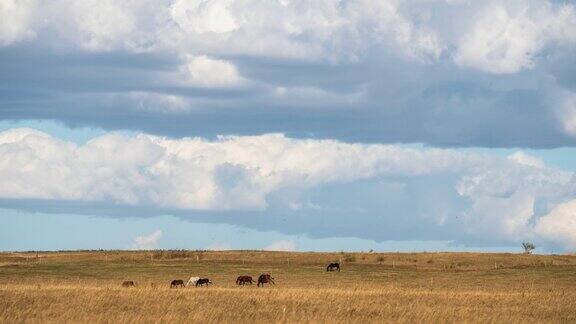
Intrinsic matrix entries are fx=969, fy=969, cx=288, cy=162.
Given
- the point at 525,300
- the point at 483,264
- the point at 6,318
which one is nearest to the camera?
the point at 6,318

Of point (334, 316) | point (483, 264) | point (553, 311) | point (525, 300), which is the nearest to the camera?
point (334, 316)

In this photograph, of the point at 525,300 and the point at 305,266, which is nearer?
the point at 525,300

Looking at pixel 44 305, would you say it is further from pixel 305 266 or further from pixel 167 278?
pixel 305 266

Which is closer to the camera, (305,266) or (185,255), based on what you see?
(305,266)

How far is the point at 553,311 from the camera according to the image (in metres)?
40.6

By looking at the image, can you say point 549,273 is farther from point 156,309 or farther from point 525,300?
point 156,309

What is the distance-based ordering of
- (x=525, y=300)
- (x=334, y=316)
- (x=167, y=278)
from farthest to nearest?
(x=167, y=278) → (x=525, y=300) → (x=334, y=316)

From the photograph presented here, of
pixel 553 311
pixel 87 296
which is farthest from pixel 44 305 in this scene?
pixel 553 311

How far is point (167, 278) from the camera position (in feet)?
234

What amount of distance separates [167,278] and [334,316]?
36555mm

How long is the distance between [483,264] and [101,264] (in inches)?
1425

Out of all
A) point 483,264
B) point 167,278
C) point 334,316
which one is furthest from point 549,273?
point 334,316

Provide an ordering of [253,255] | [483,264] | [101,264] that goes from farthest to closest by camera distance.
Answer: [253,255] < [483,264] < [101,264]

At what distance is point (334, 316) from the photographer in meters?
36.3
